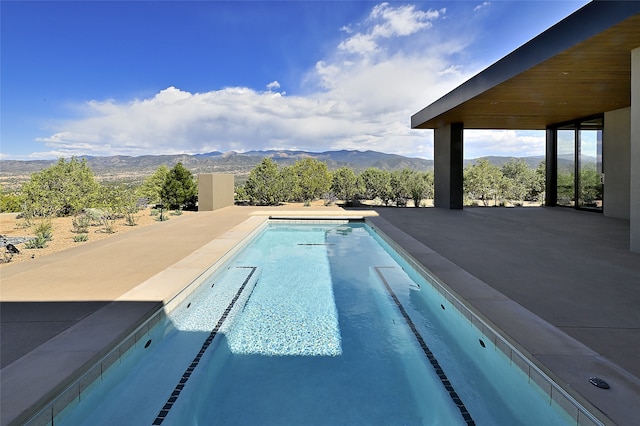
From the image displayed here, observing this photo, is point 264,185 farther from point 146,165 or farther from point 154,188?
point 146,165

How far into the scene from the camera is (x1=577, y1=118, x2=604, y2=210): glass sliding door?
10.4 meters

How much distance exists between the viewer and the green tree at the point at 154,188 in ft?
46.2

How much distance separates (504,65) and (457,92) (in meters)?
2.28

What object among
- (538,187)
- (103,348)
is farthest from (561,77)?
(538,187)

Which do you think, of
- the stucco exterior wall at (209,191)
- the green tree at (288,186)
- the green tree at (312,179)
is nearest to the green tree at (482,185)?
the green tree at (312,179)

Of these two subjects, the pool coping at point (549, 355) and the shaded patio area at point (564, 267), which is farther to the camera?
the shaded patio area at point (564, 267)

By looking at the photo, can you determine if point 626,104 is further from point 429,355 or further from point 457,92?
point 429,355

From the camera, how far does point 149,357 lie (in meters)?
2.83

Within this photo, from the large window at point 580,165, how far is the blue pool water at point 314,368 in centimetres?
922

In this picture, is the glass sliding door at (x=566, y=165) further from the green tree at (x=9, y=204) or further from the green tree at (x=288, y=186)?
the green tree at (x=9, y=204)

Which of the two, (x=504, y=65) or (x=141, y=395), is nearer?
(x=141, y=395)

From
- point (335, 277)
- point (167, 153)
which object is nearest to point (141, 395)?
point (335, 277)

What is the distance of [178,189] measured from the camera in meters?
12.8

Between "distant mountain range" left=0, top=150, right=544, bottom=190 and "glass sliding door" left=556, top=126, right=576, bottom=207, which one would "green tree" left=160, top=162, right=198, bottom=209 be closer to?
"glass sliding door" left=556, top=126, right=576, bottom=207
